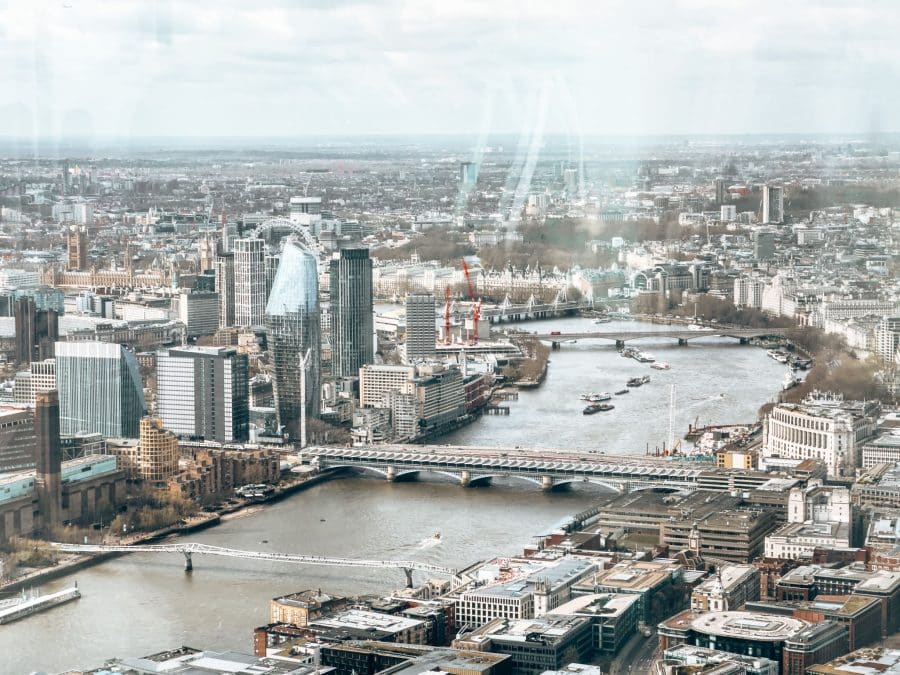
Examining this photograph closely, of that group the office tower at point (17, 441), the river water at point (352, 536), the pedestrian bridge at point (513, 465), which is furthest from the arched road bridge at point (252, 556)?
the pedestrian bridge at point (513, 465)

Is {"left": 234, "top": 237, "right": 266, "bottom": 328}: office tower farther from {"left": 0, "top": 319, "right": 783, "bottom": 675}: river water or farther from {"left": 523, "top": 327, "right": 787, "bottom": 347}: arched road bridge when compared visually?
{"left": 523, "top": 327, "right": 787, "bottom": 347}: arched road bridge

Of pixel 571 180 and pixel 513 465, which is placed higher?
pixel 571 180

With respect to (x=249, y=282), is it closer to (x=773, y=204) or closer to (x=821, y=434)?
(x=773, y=204)

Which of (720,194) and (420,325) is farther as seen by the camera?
(720,194)

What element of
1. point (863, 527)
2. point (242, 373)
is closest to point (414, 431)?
point (242, 373)

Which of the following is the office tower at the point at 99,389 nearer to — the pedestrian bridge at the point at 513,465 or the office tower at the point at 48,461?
A: the office tower at the point at 48,461

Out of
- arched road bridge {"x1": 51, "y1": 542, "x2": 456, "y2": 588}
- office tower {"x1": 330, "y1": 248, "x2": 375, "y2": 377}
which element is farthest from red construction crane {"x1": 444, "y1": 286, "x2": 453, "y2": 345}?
arched road bridge {"x1": 51, "y1": 542, "x2": 456, "y2": 588}

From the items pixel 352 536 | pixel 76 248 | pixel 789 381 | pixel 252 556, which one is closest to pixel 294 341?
pixel 352 536
